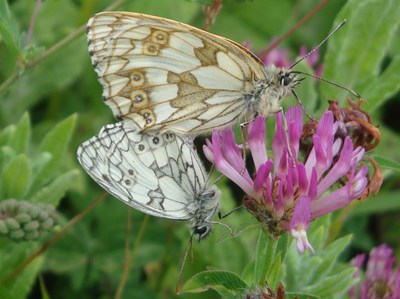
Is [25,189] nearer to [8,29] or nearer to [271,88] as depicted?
[8,29]

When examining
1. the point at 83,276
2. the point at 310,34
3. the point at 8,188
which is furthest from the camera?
the point at 310,34

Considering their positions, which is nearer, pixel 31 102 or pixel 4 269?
pixel 4 269

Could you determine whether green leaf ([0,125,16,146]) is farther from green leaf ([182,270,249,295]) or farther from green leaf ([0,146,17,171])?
green leaf ([182,270,249,295])

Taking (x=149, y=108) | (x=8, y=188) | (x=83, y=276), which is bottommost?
(x=83, y=276)

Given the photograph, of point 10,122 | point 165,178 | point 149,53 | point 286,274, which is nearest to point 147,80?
point 149,53

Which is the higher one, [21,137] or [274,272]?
[21,137]

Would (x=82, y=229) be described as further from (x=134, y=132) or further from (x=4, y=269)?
(x=134, y=132)

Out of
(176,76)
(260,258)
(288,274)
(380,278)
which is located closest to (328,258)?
(288,274)
